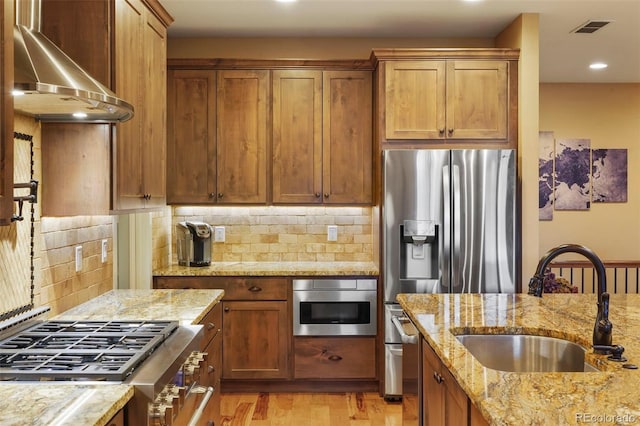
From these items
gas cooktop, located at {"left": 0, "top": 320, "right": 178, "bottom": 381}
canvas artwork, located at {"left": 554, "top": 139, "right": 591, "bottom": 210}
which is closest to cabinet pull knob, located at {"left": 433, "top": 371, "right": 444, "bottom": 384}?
gas cooktop, located at {"left": 0, "top": 320, "right": 178, "bottom": 381}

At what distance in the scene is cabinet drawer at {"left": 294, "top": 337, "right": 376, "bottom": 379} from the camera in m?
4.31

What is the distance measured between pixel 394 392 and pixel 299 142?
79.2 inches

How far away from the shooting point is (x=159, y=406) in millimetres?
1823

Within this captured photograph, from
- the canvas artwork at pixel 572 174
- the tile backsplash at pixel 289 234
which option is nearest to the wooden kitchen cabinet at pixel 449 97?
the tile backsplash at pixel 289 234

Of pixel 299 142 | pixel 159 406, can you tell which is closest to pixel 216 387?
pixel 159 406

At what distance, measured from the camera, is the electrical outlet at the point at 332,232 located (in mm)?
4906

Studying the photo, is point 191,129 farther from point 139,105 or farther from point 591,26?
point 591,26

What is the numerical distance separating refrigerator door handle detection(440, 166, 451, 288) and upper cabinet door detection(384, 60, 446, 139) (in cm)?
38

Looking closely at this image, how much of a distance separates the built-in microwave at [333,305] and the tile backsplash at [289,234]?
0.64 m

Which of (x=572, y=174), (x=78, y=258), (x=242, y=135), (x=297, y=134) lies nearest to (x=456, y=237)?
(x=297, y=134)

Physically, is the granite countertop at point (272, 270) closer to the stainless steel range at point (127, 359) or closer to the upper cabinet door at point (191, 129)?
the upper cabinet door at point (191, 129)

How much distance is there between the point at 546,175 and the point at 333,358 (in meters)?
3.76

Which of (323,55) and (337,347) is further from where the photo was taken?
(323,55)

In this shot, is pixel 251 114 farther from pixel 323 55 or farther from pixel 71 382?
pixel 71 382
